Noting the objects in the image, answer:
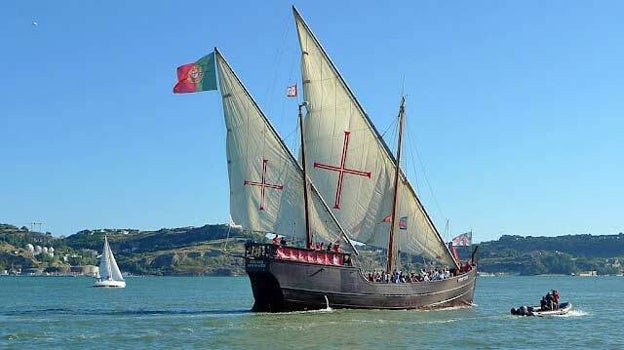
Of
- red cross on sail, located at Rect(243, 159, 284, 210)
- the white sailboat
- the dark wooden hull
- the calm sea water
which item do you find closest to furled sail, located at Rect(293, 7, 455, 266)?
red cross on sail, located at Rect(243, 159, 284, 210)

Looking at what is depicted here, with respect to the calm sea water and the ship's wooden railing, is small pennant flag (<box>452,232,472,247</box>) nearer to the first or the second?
the calm sea water

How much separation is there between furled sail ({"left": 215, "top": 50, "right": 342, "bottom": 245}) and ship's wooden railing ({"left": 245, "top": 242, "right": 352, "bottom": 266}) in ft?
13.3

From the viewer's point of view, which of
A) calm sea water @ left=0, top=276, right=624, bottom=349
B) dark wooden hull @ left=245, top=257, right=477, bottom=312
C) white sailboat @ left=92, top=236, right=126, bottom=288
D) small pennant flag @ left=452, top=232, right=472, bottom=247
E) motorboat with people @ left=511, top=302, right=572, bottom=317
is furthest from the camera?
white sailboat @ left=92, top=236, right=126, bottom=288

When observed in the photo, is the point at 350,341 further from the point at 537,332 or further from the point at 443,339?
the point at 537,332

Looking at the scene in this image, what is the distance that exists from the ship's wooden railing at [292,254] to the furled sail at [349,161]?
719 cm

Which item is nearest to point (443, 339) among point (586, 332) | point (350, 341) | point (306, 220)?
point (350, 341)

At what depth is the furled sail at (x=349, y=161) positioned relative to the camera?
70.4m

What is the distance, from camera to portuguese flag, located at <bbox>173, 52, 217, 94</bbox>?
67938 mm

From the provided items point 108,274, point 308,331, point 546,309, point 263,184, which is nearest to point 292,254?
point 263,184

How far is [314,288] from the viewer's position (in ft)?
210

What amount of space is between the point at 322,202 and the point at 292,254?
7.15 m

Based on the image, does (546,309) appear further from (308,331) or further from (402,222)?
(308,331)

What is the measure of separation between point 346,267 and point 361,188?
8.80m

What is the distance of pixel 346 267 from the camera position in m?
65.4
